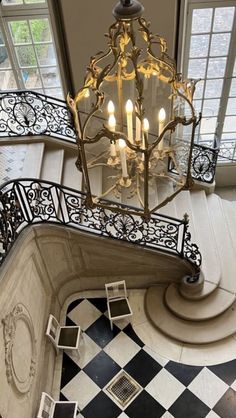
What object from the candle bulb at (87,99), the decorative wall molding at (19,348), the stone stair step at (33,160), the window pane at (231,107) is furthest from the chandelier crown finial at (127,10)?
the window pane at (231,107)

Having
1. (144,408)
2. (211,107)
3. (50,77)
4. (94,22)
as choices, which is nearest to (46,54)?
(50,77)

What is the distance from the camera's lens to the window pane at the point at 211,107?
610 centimetres

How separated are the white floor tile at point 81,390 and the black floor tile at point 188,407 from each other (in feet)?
3.20

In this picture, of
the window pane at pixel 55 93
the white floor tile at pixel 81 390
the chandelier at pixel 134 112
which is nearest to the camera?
the chandelier at pixel 134 112

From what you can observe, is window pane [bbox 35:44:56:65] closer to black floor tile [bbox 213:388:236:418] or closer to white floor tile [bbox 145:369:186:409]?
white floor tile [bbox 145:369:186:409]

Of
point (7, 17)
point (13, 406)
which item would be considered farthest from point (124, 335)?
point (7, 17)

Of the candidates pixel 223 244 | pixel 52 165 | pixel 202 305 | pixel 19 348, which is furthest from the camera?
pixel 223 244

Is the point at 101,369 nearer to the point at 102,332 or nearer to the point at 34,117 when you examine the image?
the point at 102,332

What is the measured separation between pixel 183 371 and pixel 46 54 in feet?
15.7

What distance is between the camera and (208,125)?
646cm

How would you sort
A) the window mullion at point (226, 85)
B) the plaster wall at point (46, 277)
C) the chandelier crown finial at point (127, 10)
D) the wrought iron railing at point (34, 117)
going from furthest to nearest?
the wrought iron railing at point (34, 117) < the window mullion at point (226, 85) < the plaster wall at point (46, 277) < the chandelier crown finial at point (127, 10)

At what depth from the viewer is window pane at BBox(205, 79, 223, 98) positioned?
5.85 meters

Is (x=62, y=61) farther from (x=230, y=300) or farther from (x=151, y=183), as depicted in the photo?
(x=230, y=300)

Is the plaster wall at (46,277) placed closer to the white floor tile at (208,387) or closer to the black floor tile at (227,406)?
the white floor tile at (208,387)
